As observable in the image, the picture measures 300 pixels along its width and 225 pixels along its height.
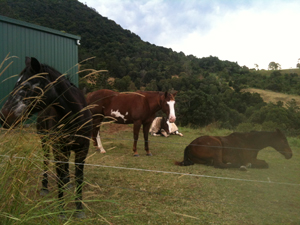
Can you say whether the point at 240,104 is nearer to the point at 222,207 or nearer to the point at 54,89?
the point at 222,207

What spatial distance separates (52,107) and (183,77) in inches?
756

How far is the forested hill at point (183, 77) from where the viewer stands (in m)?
13.5

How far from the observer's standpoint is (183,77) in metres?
20.7

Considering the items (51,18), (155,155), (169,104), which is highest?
(51,18)

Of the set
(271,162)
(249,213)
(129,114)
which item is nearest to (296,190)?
(249,213)

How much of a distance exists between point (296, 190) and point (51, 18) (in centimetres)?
3742

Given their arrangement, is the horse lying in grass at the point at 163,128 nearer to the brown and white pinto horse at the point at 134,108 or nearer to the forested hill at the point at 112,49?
the brown and white pinto horse at the point at 134,108

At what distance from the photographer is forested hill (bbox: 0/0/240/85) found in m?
21.1

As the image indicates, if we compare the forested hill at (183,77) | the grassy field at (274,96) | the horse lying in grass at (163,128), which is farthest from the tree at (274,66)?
the horse lying in grass at (163,128)

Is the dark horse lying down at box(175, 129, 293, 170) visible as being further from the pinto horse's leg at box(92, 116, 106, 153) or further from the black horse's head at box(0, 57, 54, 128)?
the black horse's head at box(0, 57, 54, 128)

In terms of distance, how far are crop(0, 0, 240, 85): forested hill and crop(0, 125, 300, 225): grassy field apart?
51.9ft

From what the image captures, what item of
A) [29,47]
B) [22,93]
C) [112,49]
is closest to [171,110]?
[22,93]

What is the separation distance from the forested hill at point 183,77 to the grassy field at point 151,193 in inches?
153

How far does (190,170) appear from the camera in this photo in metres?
4.13
